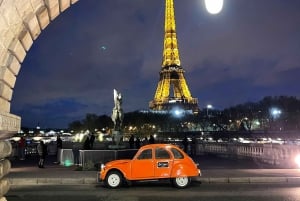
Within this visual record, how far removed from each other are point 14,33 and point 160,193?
1074 cm

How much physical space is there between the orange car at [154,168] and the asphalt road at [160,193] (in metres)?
0.42

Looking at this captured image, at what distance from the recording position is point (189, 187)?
54.2 feet

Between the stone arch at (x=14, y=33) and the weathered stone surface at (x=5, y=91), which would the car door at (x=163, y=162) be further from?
the weathered stone surface at (x=5, y=91)

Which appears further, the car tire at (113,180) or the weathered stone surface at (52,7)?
the car tire at (113,180)

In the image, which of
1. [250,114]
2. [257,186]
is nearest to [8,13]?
[257,186]

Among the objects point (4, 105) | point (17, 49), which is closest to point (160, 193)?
point (4, 105)

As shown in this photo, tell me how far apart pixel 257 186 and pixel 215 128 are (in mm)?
112824

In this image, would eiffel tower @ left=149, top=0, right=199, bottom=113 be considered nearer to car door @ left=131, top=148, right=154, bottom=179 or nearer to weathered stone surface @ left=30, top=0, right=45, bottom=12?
car door @ left=131, top=148, right=154, bottom=179

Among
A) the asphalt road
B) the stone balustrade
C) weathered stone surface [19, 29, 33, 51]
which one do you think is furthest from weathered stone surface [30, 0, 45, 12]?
the stone balustrade

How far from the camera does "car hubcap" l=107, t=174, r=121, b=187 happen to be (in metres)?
16.3

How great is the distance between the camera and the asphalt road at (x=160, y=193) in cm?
1343

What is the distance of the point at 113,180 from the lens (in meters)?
16.3

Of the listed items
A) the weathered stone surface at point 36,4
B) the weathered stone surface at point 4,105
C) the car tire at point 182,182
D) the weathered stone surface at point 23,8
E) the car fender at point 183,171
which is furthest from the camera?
the car tire at point 182,182

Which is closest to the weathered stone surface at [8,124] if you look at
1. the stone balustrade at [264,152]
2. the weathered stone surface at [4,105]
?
the weathered stone surface at [4,105]
